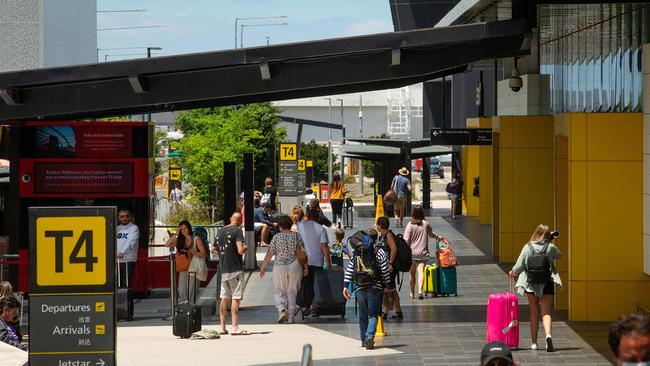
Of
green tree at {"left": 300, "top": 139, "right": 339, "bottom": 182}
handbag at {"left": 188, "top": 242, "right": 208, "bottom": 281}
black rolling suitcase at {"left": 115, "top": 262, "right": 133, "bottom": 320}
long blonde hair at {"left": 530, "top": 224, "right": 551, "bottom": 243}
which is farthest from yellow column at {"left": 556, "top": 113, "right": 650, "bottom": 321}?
green tree at {"left": 300, "top": 139, "right": 339, "bottom": 182}

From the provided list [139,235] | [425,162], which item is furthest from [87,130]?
[425,162]

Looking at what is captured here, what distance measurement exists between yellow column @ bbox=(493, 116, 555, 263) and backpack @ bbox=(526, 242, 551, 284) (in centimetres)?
951

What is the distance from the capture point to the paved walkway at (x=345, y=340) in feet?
48.3

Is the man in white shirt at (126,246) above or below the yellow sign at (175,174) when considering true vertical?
below

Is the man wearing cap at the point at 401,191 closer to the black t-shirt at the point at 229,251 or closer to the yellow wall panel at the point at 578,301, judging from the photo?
the yellow wall panel at the point at 578,301

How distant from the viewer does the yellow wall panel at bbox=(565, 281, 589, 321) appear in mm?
17422

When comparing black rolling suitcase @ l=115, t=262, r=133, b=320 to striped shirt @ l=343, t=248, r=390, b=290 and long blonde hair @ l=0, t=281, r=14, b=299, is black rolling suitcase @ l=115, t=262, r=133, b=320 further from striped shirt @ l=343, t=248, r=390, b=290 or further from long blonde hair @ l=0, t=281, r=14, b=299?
long blonde hair @ l=0, t=281, r=14, b=299

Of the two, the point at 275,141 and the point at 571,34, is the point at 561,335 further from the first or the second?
the point at 275,141

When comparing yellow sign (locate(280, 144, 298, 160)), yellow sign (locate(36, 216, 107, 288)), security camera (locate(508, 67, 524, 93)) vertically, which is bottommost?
yellow sign (locate(36, 216, 107, 288))

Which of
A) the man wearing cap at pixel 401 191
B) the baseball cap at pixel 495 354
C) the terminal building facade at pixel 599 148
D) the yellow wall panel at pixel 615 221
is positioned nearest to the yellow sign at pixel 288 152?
the man wearing cap at pixel 401 191

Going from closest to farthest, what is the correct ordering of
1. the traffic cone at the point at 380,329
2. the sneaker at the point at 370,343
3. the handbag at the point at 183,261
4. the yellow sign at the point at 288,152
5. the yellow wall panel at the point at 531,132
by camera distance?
the sneaker at the point at 370,343 < the traffic cone at the point at 380,329 < the handbag at the point at 183,261 < the yellow wall panel at the point at 531,132 < the yellow sign at the point at 288,152

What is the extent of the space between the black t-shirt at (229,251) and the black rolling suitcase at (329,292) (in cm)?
131

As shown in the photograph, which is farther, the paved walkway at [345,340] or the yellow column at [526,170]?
the yellow column at [526,170]

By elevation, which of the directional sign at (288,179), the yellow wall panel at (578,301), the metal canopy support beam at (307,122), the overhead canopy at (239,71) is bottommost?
the yellow wall panel at (578,301)
